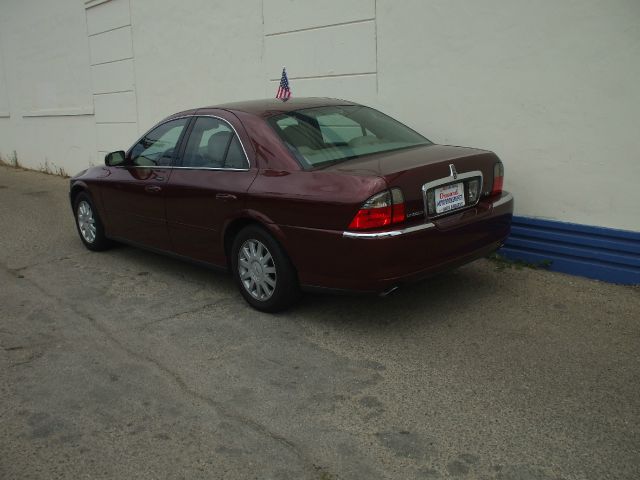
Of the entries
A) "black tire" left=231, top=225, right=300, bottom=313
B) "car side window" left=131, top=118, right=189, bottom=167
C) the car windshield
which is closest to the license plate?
the car windshield

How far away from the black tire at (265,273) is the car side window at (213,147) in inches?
22.0

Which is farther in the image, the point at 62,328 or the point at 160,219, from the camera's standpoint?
the point at 160,219

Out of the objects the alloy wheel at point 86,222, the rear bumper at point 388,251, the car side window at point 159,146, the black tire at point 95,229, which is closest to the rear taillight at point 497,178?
the rear bumper at point 388,251

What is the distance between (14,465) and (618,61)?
4.88 metres

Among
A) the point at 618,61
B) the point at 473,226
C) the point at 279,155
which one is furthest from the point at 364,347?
the point at 618,61

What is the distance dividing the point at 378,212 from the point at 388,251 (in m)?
0.25

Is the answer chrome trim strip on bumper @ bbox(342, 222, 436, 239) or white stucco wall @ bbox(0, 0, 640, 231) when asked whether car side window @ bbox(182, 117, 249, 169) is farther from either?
white stucco wall @ bbox(0, 0, 640, 231)

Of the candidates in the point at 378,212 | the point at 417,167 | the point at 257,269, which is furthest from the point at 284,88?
the point at 378,212

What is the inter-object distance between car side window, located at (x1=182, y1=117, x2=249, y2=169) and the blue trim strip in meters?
2.58

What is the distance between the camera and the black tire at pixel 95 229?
22.9ft

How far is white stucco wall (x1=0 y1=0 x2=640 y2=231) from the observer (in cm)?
528

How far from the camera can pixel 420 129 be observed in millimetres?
6699

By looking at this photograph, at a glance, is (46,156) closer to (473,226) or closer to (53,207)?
(53,207)

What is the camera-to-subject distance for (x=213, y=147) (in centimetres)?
540
